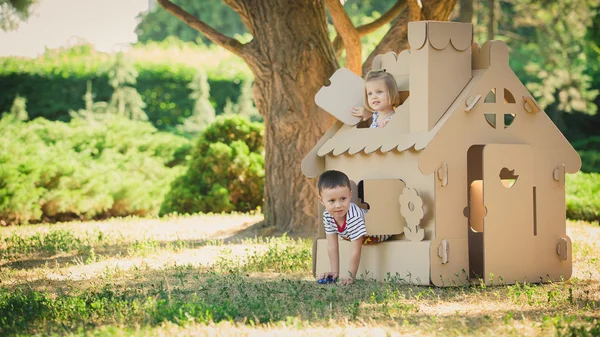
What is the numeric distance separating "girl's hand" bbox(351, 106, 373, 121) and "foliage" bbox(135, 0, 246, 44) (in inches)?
1002

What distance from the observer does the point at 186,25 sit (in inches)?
1339

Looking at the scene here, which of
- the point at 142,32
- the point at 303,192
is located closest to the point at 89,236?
the point at 303,192

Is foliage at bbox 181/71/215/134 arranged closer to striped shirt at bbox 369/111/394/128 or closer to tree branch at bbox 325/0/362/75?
tree branch at bbox 325/0/362/75

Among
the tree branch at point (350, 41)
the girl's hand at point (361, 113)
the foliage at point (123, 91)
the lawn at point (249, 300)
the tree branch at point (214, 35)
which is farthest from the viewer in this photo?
the foliage at point (123, 91)

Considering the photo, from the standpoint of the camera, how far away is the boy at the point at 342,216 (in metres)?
5.21

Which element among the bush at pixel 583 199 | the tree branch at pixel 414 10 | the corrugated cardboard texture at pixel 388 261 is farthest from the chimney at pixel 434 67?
the bush at pixel 583 199

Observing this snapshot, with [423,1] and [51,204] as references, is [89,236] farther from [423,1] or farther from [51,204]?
[423,1]

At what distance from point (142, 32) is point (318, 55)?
92.2ft

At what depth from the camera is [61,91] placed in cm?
1839

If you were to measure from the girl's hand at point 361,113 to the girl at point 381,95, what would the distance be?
8 cm

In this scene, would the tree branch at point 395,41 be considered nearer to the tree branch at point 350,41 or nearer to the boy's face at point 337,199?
the tree branch at point 350,41

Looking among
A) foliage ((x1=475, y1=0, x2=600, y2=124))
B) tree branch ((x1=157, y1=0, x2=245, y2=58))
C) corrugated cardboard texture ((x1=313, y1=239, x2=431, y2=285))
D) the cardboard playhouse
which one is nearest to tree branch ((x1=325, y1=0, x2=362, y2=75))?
tree branch ((x1=157, y1=0, x2=245, y2=58))

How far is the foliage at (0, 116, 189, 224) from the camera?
11.2m

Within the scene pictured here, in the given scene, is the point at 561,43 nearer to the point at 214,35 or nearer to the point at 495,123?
the point at 214,35
